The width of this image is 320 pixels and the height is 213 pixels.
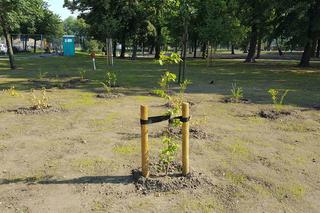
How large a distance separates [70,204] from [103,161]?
5.47ft

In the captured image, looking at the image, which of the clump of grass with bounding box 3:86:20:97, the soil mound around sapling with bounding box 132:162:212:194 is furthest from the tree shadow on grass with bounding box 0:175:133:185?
the clump of grass with bounding box 3:86:20:97

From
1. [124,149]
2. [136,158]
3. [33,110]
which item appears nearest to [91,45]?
[33,110]

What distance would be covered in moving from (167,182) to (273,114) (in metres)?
5.75

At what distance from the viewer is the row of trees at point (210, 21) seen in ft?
86.1

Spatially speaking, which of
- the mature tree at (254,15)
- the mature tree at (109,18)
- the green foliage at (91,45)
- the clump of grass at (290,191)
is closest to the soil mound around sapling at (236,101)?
the clump of grass at (290,191)

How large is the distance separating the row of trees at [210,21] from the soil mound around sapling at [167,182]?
11.8 metres

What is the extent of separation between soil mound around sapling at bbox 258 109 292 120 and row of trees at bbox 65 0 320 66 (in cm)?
717

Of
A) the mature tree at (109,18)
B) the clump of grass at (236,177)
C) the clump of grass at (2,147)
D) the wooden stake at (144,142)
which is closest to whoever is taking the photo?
the wooden stake at (144,142)

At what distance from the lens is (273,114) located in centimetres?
1036

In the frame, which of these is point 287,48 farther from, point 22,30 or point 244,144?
point 22,30

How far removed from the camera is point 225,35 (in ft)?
97.8

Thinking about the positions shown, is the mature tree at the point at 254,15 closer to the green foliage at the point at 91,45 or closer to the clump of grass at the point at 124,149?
the clump of grass at the point at 124,149

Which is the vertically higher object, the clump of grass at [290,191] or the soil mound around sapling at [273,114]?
the soil mound around sapling at [273,114]

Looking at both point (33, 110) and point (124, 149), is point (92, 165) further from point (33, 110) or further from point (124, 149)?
point (33, 110)
